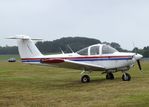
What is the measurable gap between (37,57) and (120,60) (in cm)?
500

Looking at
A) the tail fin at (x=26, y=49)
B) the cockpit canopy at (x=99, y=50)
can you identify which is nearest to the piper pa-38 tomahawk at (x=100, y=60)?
the cockpit canopy at (x=99, y=50)

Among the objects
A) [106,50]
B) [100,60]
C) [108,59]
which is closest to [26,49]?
[100,60]

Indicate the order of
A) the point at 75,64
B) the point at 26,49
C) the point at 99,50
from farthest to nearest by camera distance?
the point at 26,49, the point at 99,50, the point at 75,64

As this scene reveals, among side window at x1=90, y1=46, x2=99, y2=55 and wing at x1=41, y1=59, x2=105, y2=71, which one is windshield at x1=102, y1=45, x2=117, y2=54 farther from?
wing at x1=41, y1=59, x2=105, y2=71

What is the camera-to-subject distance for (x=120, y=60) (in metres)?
19.1

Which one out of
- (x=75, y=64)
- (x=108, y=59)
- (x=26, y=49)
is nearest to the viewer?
(x=75, y=64)

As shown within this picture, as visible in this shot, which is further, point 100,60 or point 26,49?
point 26,49

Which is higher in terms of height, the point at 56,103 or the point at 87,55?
the point at 87,55

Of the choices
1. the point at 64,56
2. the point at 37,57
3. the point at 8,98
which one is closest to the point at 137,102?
the point at 8,98

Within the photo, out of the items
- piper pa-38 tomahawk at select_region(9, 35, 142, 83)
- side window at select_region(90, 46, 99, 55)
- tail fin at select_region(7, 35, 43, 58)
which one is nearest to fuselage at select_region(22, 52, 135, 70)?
piper pa-38 tomahawk at select_region(9, 35, 142, 83)

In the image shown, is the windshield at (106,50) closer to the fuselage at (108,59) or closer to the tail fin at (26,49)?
the fuselage at (108,59)

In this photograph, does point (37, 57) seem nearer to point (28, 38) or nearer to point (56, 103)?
point (28, 38)

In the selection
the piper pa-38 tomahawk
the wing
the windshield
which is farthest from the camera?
the windshield

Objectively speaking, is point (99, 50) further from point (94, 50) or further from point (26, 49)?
point (26, 49)
